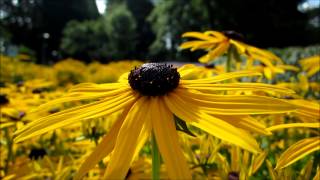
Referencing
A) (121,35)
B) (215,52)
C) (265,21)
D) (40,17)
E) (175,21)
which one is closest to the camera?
(215,52)

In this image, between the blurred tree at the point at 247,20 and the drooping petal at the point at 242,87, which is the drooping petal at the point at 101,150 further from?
the blurred tree at the point at 247,20

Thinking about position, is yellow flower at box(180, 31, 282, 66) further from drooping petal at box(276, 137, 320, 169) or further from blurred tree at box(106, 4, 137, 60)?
blurred tree at box(106, 4, 137, 60)

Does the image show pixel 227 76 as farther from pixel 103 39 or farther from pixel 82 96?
pixel 103 39

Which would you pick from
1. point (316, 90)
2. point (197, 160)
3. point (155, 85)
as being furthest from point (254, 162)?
point (316, 90)

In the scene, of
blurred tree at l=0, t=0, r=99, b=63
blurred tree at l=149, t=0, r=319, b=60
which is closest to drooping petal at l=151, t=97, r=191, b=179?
blurred tree at l=149, t=0, r=319, b=60

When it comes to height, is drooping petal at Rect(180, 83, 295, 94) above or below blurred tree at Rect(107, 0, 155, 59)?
below

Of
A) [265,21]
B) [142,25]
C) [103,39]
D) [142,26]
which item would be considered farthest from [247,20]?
[142,25]

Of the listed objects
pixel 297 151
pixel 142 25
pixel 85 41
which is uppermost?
pixel 142 25
